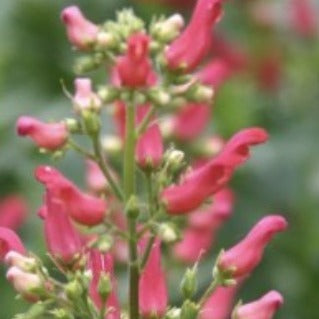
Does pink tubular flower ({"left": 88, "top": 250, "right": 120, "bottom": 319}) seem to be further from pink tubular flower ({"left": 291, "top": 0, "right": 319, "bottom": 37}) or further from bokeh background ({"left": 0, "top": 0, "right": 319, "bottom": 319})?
pink tubular flower ({"left": 291, "top": 0, "right": 319, "bottom": 37})

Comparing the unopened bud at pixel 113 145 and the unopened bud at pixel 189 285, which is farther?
the unopened bud at pixel 113 145

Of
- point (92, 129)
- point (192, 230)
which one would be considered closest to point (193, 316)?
point (92, 129)

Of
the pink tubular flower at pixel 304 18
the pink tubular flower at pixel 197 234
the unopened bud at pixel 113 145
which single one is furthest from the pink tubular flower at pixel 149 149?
the pink tubular flower at pixel 304 18

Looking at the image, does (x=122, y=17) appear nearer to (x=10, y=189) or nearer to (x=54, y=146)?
(x=54, y=146)

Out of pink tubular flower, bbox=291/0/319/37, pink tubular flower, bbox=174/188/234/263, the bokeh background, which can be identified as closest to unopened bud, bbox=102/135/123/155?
pink tubular flower, bbox=174/188/234/263

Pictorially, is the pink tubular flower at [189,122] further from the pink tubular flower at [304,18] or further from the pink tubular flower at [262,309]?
the pink tubular flower at [262,309]

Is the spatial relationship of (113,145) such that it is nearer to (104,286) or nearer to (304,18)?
(104,286)
